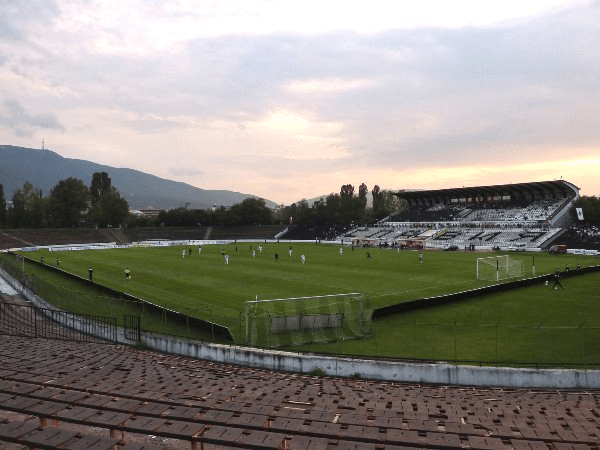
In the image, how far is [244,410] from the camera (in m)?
10.9

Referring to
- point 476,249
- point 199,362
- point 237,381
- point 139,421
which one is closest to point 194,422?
point 139,421

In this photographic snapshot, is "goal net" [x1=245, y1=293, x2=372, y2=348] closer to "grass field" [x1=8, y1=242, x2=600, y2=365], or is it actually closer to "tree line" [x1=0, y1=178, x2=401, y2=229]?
→ "grass field" [x1=8, y1=242, x2=600, y2=365]

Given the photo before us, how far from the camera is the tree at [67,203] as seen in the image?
411 feet

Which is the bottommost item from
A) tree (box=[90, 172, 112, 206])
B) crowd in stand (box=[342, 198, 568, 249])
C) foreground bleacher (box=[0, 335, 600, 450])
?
foreground bleacher (box=[0, 335, 600, 450])

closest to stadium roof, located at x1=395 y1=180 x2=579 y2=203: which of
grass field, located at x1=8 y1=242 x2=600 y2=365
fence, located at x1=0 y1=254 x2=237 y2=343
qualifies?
grass field, located at x1=8 y1=242 x2=600 y2=365

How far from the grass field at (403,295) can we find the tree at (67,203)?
64343 millimetres

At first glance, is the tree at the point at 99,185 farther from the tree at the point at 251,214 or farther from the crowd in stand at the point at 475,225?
the crowd in stand at the point at 475,225

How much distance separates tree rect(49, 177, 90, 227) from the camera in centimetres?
12519

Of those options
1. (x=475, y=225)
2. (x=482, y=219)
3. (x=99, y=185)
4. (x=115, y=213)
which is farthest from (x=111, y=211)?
(x=482, y=219)

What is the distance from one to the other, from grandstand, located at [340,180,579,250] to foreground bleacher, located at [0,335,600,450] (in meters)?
66.9

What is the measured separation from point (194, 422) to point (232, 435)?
55.5 inches

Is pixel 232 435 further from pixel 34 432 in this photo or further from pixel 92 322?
pixel 92 322

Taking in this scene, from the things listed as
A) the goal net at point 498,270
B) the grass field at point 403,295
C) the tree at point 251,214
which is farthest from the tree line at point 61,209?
the goal net at point 498,270

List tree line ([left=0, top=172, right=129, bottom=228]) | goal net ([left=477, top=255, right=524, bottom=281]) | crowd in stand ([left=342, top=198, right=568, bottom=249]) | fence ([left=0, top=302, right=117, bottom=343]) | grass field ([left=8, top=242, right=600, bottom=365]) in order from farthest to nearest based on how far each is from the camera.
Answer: tree line ([left=0, top=172, right=129, bottom=228]) < crowd in stand ([left=342, top=198, right=568, bottom=249]) < goal net ([left=477, top=255, right=524, bottom=281]) < fence ([left=0, top=302, right=117, bottom=343]) < grass field ([left=8, top=242, right=600, bottom=365])
